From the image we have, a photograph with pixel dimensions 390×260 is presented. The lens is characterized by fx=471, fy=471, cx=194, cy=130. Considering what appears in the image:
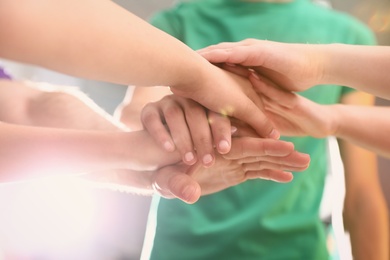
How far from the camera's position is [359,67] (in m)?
0.54

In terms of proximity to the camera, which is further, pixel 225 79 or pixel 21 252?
pixel 21 252

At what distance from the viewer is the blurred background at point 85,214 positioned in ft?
2.44

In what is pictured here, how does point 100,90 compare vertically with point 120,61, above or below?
above

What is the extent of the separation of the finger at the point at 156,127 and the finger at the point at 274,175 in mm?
116

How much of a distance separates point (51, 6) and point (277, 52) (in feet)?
0.85

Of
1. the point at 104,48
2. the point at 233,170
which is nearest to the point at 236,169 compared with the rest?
the point at 233,170

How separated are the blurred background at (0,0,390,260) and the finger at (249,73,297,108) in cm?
23

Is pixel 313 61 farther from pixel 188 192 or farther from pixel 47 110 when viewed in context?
pixel 47 110

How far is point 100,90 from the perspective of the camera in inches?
27.9

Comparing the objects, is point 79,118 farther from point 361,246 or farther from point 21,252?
point 361,246

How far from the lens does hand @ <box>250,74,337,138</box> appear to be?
0.57 meters

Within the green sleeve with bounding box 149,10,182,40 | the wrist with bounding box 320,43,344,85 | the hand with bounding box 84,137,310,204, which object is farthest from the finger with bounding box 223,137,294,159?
the green sleeve with bounding box 149,10,182,40

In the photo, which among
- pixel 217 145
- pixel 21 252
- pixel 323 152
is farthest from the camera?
pixel 21 252

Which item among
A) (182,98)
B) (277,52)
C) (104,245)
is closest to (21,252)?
(104,245)
